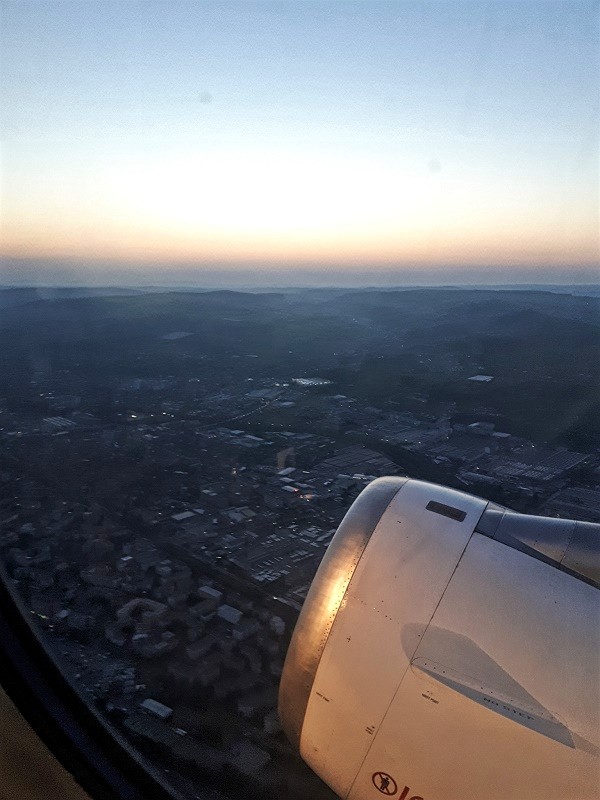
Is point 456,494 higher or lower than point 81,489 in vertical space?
higher

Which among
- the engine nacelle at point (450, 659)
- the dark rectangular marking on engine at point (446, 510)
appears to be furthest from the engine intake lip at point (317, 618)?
the dark rectangular marking on engine at point (446, 510)

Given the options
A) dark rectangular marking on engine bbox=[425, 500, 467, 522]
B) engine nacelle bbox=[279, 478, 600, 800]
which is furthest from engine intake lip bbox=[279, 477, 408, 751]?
dark rectangular marking on engine bbox=[425, 500, 467, 522]

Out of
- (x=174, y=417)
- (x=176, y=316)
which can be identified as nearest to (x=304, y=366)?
(x=174, y=417)

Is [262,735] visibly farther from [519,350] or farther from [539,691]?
[519,350]

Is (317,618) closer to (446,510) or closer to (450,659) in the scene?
(450,659)

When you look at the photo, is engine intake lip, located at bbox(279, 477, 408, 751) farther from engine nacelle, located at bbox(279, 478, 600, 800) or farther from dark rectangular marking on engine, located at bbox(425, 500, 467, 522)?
dark rectangular marking on engine, located at bbox(425, 500, 467, 522)

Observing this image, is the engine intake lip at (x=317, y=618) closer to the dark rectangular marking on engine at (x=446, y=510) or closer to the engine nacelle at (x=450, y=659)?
the engine nacelle at (x=450, y=659)

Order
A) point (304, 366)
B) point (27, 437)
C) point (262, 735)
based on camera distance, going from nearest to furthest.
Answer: point (262, 735) < point (27, 437) < point (304, 366)

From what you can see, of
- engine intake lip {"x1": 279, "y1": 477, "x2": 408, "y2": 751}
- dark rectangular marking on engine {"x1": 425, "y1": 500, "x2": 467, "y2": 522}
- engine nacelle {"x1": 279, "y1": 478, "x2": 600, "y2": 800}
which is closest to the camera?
engine nacelle {"x1": 279, "y1": 478, "x2": 600, "y2": 800}
